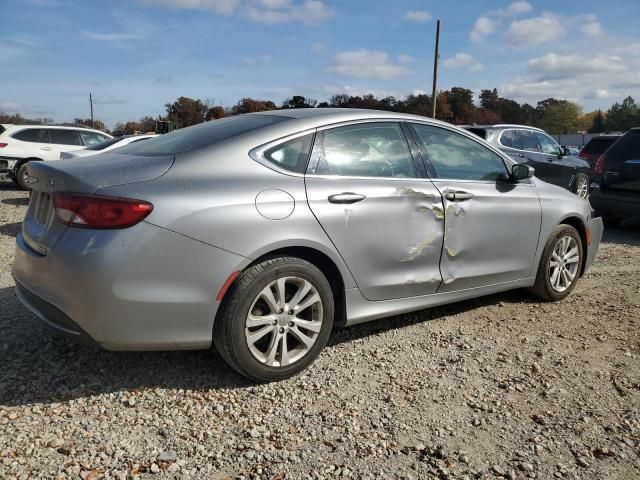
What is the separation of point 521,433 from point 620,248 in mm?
5433

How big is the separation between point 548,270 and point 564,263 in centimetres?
25

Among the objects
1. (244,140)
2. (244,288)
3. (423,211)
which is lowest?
(244,288)

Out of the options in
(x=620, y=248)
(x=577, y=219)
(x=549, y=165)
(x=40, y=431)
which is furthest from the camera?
(x=549, y=165)

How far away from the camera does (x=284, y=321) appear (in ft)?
9.98

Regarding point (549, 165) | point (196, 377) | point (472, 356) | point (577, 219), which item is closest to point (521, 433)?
point (472, 356)

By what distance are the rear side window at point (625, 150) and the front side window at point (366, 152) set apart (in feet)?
18.7

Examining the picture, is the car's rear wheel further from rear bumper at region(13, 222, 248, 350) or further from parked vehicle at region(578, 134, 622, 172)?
rear bumper at region(13, 222, 248, 350)

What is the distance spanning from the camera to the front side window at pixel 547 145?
36.9 ft

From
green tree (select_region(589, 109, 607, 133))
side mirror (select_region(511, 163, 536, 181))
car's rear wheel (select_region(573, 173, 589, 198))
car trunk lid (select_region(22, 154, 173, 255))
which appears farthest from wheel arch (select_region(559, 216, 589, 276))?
green tree (select_region(589, 109, 607, 133))

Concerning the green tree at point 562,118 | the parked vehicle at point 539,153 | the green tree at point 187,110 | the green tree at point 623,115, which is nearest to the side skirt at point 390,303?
the parked vehicle at point 539,153

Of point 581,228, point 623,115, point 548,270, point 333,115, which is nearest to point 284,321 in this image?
point 333,115

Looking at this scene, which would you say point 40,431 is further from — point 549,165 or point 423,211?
point 549,165

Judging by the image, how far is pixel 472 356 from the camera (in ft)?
11.7

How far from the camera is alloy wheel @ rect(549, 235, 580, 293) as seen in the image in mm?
4622
